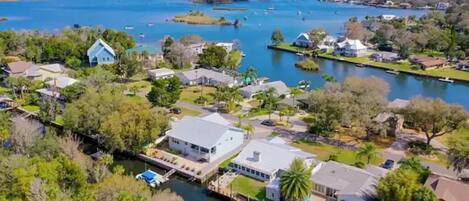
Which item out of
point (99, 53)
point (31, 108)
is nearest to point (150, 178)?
point (31, 108)

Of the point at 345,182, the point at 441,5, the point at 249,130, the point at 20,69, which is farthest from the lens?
the point at 441,5

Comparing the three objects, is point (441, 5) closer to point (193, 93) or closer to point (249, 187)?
point (193, 93)

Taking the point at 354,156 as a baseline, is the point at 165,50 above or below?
above

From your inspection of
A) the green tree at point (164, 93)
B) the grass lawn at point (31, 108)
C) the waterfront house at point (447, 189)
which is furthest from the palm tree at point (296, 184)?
the grass lawn at point (31, 108)

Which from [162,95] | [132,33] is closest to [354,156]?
[162,95]

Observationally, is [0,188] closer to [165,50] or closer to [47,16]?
[165,50]

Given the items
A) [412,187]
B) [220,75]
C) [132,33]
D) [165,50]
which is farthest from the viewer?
[132,33]

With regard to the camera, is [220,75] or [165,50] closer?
[220,75]
